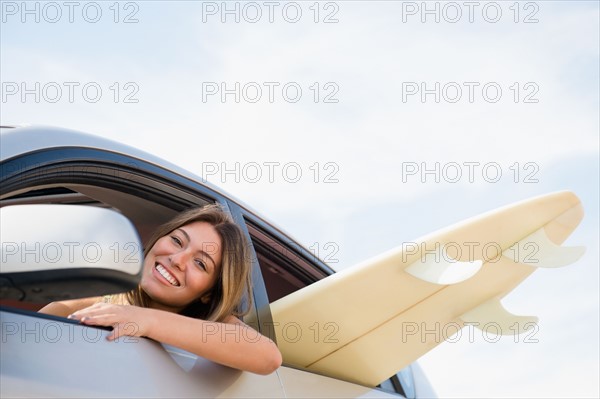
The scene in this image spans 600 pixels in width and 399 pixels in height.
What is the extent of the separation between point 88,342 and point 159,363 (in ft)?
0.64

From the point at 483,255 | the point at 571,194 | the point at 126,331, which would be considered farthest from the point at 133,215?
the point at 571,194

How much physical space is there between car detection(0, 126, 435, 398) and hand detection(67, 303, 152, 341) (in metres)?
0.02

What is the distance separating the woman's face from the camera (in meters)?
2.28

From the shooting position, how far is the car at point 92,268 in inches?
53.8

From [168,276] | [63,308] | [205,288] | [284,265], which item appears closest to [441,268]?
[284,265]

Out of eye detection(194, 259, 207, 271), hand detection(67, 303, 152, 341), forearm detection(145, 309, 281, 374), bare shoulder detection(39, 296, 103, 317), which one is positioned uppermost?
eye detection(194, 259, 207, 271)

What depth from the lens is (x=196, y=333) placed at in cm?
192

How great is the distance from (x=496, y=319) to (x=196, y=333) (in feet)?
3.73

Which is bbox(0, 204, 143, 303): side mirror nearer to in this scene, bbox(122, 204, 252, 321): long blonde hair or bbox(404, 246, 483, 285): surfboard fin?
bbox(122, 204, 252, 321): long blonde hair

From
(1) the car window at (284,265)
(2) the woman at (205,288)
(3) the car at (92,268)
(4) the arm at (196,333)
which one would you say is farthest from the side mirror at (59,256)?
(1) the car window at (284,265)

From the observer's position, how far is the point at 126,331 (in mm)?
1769

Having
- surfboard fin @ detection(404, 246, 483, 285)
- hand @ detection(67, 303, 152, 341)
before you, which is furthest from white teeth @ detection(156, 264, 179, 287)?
surfboard fin @ detection(404, 246, 483, 285)

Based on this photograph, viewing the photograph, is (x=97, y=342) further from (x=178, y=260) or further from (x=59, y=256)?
(x=178, y=260)

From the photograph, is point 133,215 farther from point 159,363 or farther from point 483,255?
point 483,255
